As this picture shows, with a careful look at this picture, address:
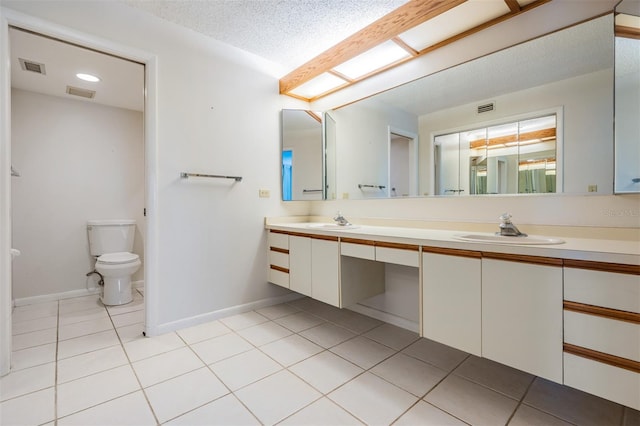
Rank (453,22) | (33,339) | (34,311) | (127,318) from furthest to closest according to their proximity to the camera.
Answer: (34,311) < (127,318) < (33,339) < (453,22)

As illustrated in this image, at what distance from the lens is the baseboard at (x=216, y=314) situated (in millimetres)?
2184

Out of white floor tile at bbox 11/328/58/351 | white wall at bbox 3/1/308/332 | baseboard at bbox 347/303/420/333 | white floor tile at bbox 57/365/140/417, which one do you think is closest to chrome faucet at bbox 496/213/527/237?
baseboard at bbox 347/303/420/333

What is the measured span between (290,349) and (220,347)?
1.62 feet

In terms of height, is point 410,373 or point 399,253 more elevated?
point 399,253

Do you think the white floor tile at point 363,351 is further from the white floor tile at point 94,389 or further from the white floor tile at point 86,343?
the white floor tile at point 86,343

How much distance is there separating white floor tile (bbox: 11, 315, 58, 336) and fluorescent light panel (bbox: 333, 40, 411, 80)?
3.19m

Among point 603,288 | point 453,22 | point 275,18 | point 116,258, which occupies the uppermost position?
point 275,18

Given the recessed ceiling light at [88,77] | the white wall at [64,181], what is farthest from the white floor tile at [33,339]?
the recessed ceiling light at [88,77]

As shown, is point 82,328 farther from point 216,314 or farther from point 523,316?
point 523,316

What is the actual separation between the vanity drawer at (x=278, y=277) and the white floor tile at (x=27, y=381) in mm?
1575

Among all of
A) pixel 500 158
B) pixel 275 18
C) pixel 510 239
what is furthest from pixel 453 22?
pixel 510 239

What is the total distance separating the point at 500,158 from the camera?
70.5 inches

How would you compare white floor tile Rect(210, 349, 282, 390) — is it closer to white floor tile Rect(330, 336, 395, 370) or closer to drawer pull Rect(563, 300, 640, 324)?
white floor tile Rect(330, 336, 395, 370)

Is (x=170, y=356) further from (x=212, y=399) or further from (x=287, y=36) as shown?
(x=287, y=36)
